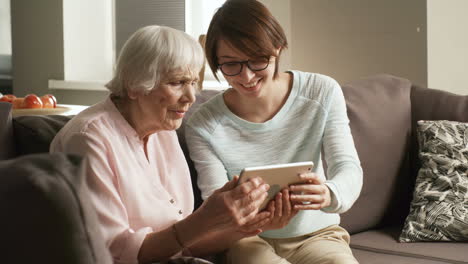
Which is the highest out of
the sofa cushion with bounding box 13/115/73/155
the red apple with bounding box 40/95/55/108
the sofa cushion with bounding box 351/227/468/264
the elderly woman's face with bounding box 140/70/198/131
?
the elderly woman's face with bounding box 140/70/198/131

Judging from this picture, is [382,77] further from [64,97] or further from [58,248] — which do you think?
[64,97]

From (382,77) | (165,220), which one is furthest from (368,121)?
(165,220)

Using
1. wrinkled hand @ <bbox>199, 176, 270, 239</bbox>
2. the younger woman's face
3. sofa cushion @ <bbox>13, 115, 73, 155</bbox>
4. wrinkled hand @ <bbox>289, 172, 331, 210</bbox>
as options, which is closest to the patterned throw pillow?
wrinkled hand @ <bbox>289, 172, 331, 210</bbox>

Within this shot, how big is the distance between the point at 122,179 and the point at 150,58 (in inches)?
12.0

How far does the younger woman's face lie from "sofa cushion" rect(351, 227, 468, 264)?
674 millimetres

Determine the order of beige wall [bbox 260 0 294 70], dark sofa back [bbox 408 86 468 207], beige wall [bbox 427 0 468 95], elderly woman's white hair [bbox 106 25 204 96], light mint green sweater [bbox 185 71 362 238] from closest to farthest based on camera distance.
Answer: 1. elderly woman's white hair [bbox 106 25 204 96]
2. light mint green sweater [bbox 185 71 362 238]
3. dark sofa back [bbox 408 86 468 207]
4. beige wall [bbox 427 0 468 95]
5. beige wall [bbox 260 0 294 70]

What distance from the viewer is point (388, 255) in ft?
7.05

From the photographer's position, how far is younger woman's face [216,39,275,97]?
1.89m

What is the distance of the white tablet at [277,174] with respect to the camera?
58.3 inches

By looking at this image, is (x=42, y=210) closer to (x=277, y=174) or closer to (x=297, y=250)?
(x=277, y=174)

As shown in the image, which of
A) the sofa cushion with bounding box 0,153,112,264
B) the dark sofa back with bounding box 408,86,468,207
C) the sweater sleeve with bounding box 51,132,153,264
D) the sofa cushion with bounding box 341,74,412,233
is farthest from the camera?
the dark sofa back with bounding box 408,86,468,207

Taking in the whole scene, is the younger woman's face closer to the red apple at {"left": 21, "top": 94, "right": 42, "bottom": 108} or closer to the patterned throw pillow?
the patterned throw pillow

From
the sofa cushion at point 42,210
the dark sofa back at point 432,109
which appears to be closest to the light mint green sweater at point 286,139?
the dark sofa back at point 432,109

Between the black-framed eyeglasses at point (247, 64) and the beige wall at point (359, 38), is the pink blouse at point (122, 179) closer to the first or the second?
the black-framed eyeglasses at point (247, 64)
